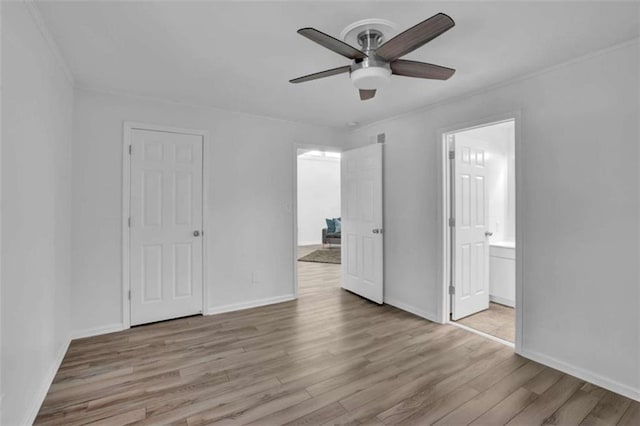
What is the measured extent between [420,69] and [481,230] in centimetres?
235

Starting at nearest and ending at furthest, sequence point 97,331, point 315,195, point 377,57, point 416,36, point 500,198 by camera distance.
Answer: point 416,36, point 377,57, point 97,331, point 500,198, point 315,195

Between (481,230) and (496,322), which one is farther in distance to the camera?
(481,230)

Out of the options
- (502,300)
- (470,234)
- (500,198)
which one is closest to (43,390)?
(470,234)

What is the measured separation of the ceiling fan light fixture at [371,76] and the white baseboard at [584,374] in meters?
2.49

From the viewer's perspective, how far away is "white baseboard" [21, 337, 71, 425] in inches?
72.1

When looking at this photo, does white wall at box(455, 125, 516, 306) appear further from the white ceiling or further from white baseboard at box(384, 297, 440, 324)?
the white ceiling

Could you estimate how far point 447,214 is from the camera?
3.38 m

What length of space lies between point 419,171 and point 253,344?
98.3 inches

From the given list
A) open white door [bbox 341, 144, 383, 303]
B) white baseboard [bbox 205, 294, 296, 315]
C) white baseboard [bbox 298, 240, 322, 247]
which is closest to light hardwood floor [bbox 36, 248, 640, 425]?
white baseboard [bbox 205, 294, 296, 315]

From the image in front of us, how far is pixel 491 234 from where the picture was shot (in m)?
3.89

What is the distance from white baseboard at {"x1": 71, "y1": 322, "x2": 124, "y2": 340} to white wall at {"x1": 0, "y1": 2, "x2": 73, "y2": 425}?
0.42m

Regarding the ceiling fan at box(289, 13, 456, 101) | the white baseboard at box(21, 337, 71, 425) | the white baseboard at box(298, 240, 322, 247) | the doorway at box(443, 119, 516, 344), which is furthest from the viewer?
the white baseboard at box(298, 240, 322, 247)

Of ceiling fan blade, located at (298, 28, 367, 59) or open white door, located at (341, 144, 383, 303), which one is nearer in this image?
ceiling fan blade, located at (298, 28, 367, 59)

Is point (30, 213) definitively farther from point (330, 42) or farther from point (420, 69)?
point (420, 69)
